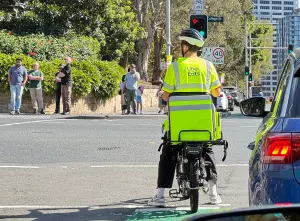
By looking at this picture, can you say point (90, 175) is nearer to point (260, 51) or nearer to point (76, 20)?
point (76, 20)

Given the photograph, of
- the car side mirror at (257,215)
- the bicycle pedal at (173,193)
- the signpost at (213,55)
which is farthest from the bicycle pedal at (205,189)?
the signpost at (213,55)

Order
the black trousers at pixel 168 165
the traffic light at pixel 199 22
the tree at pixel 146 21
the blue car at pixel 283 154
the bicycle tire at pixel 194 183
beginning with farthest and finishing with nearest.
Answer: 1. the tree at pixel 146 21
2. the traffic light at pixel 199 22
3. the black trousers at pixel 168 165
4. the bicycle tire at pixel 194 183
5. the blue car at pixel 283 154

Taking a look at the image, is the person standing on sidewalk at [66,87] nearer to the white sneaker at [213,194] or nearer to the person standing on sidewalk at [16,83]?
the person standing on sidewalk at [16,83]

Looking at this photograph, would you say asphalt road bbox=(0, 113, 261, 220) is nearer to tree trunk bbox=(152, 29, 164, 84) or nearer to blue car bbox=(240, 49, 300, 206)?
blue car bbox=(240, 49, 300, 206)

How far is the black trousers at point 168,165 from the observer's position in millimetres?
8031

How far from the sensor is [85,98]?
27891 mm

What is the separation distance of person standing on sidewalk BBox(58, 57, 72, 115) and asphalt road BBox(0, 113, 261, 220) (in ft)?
22.8

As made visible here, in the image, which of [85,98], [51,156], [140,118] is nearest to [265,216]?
[51,156]

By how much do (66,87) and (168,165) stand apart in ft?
56.6

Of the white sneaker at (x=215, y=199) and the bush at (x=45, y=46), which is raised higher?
the bush at (x=45, y=46)

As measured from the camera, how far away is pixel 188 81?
7.77 metres

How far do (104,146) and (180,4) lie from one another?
116ft

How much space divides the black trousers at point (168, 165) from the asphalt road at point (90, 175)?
292 millimetres

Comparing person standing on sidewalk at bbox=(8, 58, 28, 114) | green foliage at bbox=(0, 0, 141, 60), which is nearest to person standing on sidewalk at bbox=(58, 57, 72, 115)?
person standing on sidewalk at bbox=(8, 58, 28, 114)
